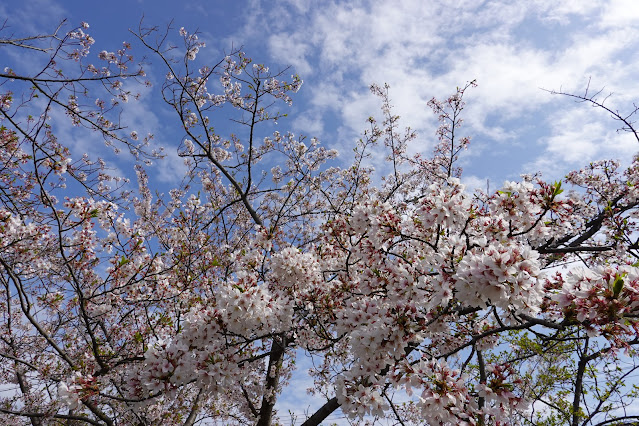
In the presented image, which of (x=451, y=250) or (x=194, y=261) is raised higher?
(x=194, y=261)

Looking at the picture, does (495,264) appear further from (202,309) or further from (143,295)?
(143,295)

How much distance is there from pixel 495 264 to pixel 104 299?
717 cm

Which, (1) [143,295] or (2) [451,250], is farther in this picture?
(1) [143,295]

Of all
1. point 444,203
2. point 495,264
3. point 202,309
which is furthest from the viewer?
point 202,309

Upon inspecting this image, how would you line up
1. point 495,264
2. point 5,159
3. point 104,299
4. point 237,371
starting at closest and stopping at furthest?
point 495,264 → point 237,371 → point 5,159 → point 104,299

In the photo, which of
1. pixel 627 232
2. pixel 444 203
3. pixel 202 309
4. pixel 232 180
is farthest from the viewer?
pixel 232 180

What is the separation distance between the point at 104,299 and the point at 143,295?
996 mm

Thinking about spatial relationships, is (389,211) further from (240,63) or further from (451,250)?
(240,63)

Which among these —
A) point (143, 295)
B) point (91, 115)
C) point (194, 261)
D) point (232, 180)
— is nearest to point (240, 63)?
point (232, 180)

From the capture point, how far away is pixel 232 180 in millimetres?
9320

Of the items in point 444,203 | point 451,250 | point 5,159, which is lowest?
point 451,250

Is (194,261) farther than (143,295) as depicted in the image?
Yes

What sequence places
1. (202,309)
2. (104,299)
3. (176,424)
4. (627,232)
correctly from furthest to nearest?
(176,424) → (104,299) → (627,232) → (202,309)

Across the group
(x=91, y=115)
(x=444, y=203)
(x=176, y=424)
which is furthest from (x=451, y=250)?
(x=176, y=424)
